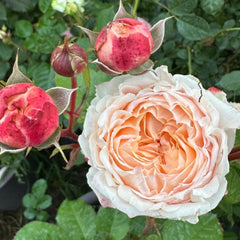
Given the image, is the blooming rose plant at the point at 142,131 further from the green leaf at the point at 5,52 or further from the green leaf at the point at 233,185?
the green leaf at the point at 5,52

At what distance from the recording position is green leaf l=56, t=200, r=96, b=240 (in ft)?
1.88

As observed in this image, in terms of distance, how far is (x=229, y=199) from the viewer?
0.49 meters

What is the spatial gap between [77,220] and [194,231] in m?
0.17

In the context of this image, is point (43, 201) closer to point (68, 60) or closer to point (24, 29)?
point (24, 29)

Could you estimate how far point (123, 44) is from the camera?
1.11 feet

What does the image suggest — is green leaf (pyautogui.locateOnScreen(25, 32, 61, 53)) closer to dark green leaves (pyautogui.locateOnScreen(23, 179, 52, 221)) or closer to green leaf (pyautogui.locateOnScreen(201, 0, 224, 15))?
green leaf (pyautogui.locateOnScreen(201, 0, 224, 15))

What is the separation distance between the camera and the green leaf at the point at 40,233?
53 centimetres

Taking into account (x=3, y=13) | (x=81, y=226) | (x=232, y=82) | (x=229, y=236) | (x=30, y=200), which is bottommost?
(x=30, y=200)

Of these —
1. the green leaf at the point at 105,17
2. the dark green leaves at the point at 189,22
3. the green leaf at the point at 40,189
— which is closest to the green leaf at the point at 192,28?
the dark green leaves at the point at 189,22

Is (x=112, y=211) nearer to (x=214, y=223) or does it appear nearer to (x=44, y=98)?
(x=214, y=223)

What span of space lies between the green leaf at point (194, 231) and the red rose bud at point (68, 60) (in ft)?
0.80

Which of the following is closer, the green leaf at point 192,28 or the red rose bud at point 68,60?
the red rose bud at point 68,60

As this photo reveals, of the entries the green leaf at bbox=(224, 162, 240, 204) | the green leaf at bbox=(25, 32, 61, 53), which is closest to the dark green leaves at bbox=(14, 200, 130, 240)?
the green leaf at bbox=(224, 162, 240, 204)

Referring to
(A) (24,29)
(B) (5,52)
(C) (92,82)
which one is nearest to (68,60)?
(C) (92,82)
